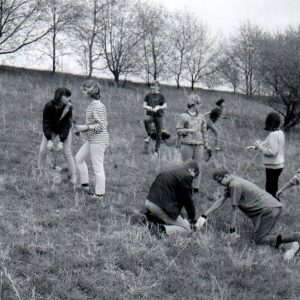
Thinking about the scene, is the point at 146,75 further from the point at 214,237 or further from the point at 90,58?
the point at 214,237

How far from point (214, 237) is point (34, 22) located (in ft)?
72.3

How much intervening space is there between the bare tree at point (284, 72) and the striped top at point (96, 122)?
1422 centimetres

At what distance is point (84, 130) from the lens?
648cm

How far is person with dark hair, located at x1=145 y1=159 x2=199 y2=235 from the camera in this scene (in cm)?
586

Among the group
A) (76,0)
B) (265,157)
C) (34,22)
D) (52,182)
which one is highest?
(76,0)

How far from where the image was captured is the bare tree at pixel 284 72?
19.0m

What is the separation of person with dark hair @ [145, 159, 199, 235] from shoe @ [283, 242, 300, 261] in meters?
1.22

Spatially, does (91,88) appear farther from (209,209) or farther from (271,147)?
(271,147)

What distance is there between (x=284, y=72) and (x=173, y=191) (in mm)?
14726

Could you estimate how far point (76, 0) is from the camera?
26812 millimetres

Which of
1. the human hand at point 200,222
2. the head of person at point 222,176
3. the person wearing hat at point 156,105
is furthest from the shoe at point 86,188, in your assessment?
the person wearing hat at point 156,105

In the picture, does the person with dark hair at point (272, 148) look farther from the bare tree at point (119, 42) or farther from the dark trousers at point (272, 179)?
the bare tree at point (119, 42)

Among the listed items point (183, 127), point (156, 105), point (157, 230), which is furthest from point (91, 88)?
point (156, 105)

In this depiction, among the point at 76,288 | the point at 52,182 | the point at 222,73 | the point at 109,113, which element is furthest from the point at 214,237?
the point at 222,73
